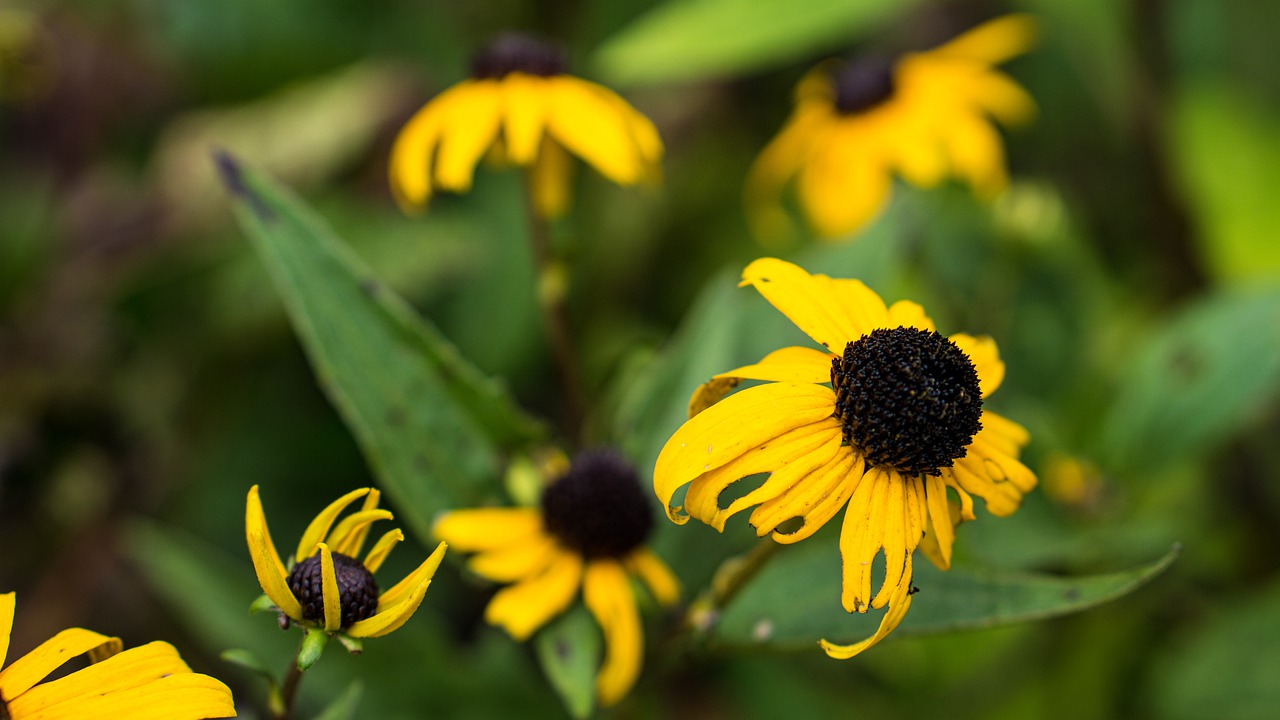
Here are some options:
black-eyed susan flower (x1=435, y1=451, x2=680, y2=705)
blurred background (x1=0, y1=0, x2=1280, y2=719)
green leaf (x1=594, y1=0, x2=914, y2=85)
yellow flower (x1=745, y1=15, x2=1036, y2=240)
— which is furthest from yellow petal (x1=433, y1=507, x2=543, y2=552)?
green leaf (x1=594, y1=0, x2=914, y2=85)

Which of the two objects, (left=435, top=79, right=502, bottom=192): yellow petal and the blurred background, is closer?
(left=435, top=79, right=502, bottom=192): yellow petal

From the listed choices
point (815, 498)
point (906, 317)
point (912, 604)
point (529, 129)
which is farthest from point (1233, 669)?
point (529, 129)

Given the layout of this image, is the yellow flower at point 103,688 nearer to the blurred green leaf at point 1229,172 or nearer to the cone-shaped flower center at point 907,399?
the cone-shaped flower center at point 907,399

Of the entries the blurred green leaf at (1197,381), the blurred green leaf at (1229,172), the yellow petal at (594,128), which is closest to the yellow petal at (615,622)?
the yellow petal at (594,128)

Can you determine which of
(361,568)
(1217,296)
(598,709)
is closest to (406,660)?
(598,709)

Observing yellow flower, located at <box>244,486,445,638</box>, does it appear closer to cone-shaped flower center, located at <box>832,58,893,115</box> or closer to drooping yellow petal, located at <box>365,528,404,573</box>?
drooping yellow petal, located at <box>365,528,404,573</box>

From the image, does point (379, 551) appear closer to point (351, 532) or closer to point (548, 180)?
point (351, 532)
